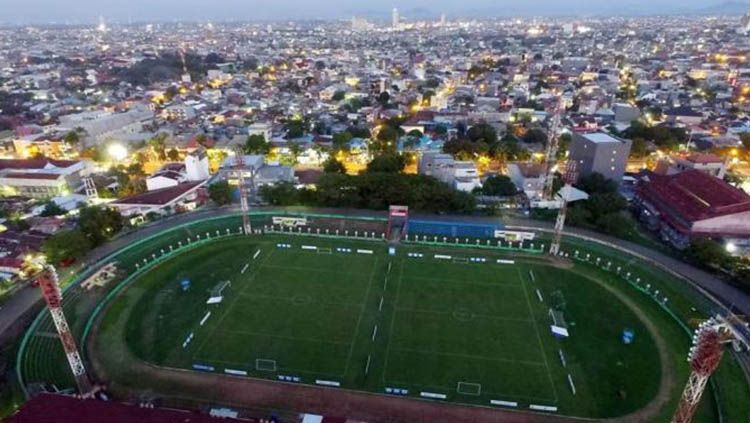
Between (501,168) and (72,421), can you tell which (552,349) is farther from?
(501,168)

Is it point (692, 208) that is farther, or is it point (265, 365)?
point (692, 208)

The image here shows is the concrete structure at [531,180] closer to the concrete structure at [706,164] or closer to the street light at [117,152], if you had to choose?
the concrete structure at [706,164]

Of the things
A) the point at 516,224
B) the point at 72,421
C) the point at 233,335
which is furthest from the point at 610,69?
the point at 72,421

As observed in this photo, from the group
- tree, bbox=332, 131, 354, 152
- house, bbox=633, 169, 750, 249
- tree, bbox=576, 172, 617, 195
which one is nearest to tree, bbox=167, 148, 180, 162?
tree, bbox=332, 131, 354, 152

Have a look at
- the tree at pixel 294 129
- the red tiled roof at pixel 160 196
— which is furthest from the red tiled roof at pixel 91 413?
the tree at pixel 294 129

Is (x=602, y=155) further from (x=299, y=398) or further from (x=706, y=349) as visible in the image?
(x=299, y=398)

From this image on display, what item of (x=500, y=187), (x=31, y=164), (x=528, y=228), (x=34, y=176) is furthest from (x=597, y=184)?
(x=31, y=164)
